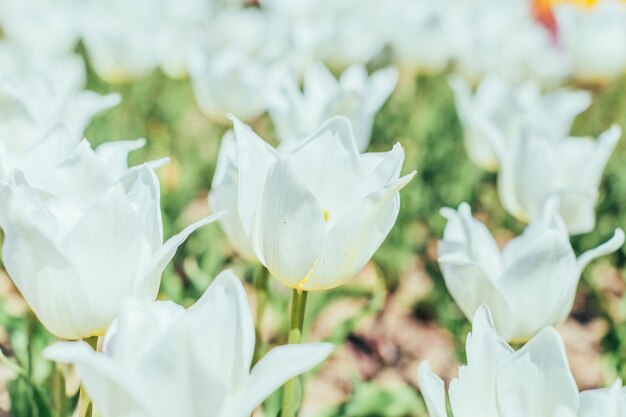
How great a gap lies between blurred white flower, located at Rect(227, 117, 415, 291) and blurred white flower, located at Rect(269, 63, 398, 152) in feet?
2.09

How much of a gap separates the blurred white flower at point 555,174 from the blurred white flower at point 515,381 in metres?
0.70

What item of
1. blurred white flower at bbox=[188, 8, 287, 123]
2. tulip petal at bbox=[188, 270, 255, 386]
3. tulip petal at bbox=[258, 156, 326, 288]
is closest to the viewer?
tulip petal at bbox=[188, 270, 255, 386]

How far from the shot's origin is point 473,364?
3.09 feet

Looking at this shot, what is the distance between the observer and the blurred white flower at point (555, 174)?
1.67 m

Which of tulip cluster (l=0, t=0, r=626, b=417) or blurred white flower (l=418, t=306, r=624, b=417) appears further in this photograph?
blurred white flower (l=418, t=306, r=624, b=417)

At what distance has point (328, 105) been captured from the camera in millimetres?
1866

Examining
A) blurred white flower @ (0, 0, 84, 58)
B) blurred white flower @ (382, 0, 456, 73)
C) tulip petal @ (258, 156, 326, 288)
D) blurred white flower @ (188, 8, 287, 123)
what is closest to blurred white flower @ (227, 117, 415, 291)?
tulip petal @ (258, 156, 326, 288)

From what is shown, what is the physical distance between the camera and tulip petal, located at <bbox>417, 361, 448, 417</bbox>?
0.86 metres

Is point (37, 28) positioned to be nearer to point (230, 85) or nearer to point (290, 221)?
point (230, 85)

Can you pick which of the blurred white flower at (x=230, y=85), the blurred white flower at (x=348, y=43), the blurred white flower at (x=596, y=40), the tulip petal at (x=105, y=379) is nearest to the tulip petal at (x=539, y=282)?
the tulip petal at (x=105, y=379)

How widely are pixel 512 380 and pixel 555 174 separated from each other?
2.93ft

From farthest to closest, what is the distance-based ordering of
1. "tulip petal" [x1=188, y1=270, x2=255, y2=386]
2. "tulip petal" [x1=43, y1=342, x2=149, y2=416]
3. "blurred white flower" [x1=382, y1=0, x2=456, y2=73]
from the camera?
1. "blurred white flower" [x1=382, y1=0, x2=456, y2=73]
2. "tulip petal" [x1=188, y1=270, x2=255, y2=386]
3. "tulip petal" [x1=43, y1=342, x2=149, y2=416]

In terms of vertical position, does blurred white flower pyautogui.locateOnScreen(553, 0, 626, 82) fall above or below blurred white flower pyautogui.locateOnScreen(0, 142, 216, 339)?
below

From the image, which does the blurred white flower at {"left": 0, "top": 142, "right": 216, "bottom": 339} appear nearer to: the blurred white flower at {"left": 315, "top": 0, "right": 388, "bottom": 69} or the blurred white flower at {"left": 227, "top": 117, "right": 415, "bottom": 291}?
the blurred white flower at {"left": 227, "top": 117, "right": 415, "bottom": 291}
